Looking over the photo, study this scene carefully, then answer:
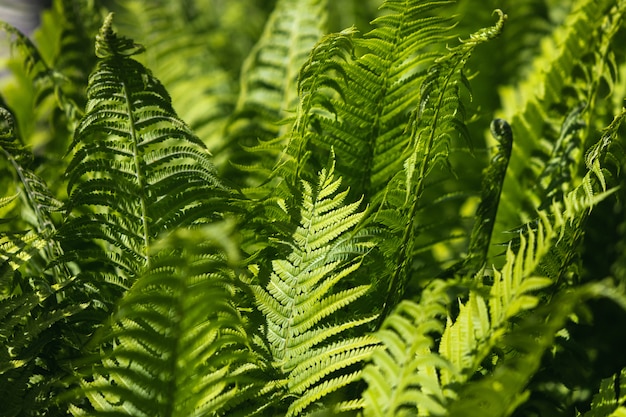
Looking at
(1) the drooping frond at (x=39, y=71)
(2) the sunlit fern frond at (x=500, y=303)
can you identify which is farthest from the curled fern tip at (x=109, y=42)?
(2) the sunlit fern frond at (x=500, y=303)

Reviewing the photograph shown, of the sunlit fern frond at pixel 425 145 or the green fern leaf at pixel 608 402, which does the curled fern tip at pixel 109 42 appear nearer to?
the sunlit fern frond at pixel 425 145

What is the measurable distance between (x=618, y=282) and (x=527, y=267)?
57 centimetres

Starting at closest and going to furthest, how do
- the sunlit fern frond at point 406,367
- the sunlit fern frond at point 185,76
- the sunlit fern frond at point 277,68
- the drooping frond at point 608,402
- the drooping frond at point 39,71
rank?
1. the sunlit fern frond at point 406,367
2. the drooping frond at point 608,402
3. the drooping frond at point 39,71
4. the sunlit fern frond at point 277,68
5. the sunlit fern frond at point 185,76

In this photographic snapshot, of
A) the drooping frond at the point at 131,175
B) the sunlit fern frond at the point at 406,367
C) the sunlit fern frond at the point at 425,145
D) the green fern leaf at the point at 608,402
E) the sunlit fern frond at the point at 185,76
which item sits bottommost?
the green fern leaf at the point at 608,402

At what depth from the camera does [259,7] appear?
229 centimetres

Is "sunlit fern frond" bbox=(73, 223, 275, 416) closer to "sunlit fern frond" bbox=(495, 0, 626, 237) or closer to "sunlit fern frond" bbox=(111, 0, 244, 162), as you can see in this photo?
"sunlit fern frond" bbox=(495, 0, 626, 237)

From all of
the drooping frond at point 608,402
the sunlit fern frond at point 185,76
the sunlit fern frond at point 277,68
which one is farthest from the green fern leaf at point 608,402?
the sunlit fern frond at point 185,76

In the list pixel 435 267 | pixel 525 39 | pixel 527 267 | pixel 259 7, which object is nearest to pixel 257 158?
pixel 435 267

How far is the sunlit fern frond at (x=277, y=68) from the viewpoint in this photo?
3.79 feet

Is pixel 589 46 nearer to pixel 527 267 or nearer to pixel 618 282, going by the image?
pixel 618 282

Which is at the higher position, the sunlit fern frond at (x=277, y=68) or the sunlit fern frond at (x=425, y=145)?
the sunlit fern frond at (x=277, y=68)

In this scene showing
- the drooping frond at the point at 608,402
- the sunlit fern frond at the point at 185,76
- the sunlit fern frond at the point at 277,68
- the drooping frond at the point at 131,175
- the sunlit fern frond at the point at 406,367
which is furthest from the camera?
the sunlit fern frond at the point at 185,76

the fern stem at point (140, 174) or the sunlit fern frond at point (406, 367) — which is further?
the fern stem at point (140, 174)

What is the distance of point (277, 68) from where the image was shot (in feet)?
3.99
